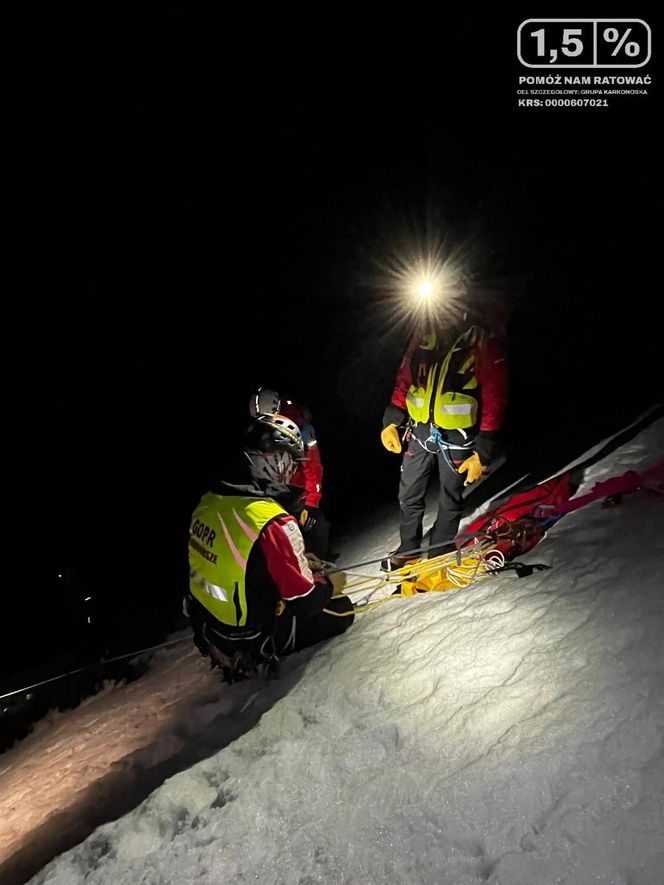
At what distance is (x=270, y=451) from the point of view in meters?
3.67

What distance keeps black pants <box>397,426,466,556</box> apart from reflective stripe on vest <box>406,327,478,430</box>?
0.25 meters

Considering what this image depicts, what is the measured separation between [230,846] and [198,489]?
1814 cm

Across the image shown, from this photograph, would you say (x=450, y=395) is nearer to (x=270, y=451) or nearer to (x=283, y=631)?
(x=270, y=451)

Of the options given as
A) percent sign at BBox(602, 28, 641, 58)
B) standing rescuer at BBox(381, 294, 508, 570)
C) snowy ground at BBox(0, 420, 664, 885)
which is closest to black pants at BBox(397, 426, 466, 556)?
standing rescuer at BBox(381, 294, 508, 570)

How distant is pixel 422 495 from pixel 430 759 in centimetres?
296

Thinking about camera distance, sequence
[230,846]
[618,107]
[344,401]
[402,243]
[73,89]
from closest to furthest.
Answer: [230,846]
[618,107]
[344,401]
[402,243]
[73,89]

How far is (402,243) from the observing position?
31.1 metres

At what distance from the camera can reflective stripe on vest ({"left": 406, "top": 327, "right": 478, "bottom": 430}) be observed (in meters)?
4.54

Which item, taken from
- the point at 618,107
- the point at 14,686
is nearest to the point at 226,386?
the point at 618,107

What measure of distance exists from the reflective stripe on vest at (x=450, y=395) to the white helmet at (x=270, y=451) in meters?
1.47

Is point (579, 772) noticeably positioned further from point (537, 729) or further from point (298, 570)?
point (298, 570)

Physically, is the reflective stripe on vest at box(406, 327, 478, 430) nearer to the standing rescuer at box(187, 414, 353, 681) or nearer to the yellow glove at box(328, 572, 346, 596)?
the standing rescuer at box(187, 414, 353, 681)

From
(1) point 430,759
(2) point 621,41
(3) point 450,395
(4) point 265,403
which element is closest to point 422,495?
(3) point 450,395

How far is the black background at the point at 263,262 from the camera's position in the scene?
Result: 13.5 m
